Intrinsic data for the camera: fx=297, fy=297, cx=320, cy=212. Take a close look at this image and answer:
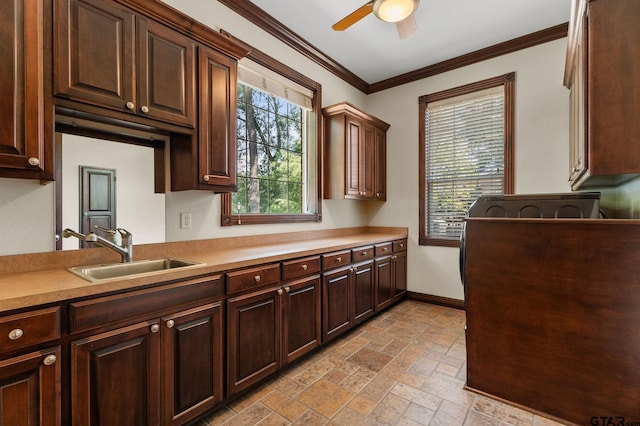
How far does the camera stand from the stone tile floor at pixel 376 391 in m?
1.75

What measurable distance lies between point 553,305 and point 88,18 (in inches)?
116

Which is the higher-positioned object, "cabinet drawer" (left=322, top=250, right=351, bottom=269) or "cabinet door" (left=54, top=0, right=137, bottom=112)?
"cabinet door" (left=54, top=0, right=137, bottom=112)

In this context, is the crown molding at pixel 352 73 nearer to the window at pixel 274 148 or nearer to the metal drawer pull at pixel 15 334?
the window at pixel 274 148

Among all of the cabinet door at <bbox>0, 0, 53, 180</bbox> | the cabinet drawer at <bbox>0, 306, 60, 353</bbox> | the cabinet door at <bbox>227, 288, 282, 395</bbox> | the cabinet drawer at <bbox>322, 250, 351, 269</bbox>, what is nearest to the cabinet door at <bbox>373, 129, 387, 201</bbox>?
the cabinet drawer at <bbox>322, 250, 351, 269</bbox>

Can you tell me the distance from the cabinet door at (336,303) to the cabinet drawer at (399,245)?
1086 millimetres

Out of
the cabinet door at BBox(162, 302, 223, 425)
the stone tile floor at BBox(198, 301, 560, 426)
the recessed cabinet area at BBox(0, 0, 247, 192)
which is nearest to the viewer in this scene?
the recessed cabinet area at BBox(0, 0, 247, 192)

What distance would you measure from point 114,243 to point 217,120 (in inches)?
40.1

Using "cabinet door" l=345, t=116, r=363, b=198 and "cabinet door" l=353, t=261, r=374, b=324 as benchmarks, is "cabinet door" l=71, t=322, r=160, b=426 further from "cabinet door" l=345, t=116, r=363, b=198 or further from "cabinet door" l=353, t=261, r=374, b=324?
"cabinet door" l=345, t=116, r=363, b=198

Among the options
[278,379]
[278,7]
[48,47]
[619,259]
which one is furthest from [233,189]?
[619,259]

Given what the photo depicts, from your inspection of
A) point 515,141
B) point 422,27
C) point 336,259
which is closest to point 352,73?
point 422,27

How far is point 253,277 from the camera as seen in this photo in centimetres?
194

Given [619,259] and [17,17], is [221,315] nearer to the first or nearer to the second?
[17,17]

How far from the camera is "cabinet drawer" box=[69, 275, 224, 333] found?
4.10ft

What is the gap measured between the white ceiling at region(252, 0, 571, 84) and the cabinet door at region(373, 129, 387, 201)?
91cm
